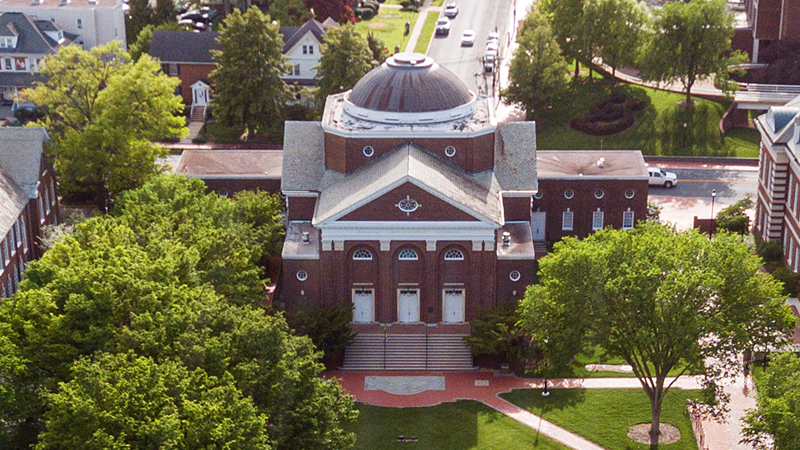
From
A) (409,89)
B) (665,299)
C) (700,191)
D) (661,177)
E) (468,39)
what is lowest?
(700,191)

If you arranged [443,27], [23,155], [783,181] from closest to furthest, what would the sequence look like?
[23,155], [783,181], [443,27]

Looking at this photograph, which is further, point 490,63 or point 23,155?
point 490,63

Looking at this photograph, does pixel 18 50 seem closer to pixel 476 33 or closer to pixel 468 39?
pixel 468 39

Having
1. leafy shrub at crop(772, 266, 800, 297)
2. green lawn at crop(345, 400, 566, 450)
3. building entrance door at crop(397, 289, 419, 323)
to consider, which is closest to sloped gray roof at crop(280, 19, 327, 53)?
building entrance door at crop(397, 289, 419, 323)

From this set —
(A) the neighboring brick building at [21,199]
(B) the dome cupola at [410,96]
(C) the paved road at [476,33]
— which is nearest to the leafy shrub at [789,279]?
(B) the dome cupola at [410,96]

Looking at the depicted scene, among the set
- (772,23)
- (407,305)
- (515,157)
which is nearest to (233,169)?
(407,305)

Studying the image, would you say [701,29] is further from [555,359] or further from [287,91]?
[555,359]
